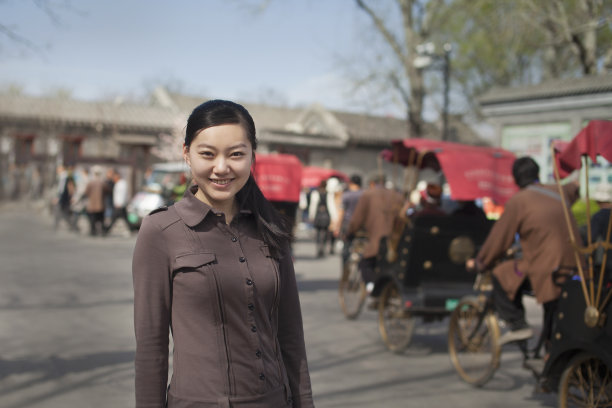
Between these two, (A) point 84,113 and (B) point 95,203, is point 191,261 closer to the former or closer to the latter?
(B) point 95,203

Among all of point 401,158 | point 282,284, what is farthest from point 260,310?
point 401,158

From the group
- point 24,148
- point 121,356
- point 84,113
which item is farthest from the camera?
point 84,113

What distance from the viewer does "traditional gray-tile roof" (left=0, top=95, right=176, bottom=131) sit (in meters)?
42.9

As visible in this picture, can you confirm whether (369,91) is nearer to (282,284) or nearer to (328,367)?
(328,367)

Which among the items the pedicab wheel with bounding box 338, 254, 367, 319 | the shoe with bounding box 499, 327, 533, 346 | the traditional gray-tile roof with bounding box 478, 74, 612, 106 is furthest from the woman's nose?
the traditional gray-tile roof with bounding box 478, 74, 612, 106

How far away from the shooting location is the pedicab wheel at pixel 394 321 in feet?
26.5

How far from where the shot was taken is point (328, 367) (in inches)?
287

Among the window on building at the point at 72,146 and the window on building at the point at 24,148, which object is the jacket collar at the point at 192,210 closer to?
the window on building at the point at 24,148

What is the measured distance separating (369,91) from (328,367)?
68.9 feet

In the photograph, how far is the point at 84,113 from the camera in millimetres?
46188

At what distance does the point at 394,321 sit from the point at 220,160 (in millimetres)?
6348

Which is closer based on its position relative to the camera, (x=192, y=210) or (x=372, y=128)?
(x=192, y=210)

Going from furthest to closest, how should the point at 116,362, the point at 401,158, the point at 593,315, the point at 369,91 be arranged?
the point at 369,91 → the point at 401,158 → the point at 116,362 → the point at 593,315

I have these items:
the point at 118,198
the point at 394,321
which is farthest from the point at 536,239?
the point at 118,198
